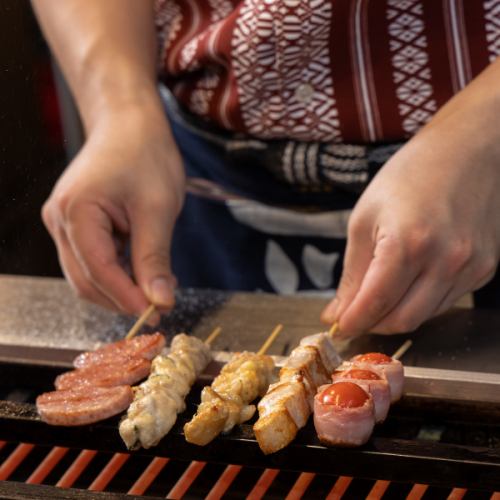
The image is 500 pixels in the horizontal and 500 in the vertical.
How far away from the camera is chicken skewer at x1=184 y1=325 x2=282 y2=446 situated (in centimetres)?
133

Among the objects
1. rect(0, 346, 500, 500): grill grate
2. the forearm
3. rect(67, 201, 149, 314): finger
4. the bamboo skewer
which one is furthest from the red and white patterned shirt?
the bamboo skewer

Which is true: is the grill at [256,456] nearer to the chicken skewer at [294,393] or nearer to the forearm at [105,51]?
the chicken skewer at [294,393]

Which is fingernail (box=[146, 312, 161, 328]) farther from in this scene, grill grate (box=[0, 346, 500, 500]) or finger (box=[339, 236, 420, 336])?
finger (box=[339, 236, 420, 336])

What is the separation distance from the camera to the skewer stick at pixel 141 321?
1821 mm

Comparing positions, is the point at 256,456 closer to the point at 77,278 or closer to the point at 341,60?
the point at 77,278

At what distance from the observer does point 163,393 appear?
1433 millimetres

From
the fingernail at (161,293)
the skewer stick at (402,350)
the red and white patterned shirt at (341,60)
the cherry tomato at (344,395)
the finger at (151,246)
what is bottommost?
the skewer stick at (402,350)

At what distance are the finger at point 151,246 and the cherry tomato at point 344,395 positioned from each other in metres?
0.65

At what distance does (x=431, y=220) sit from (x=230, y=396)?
50 cm

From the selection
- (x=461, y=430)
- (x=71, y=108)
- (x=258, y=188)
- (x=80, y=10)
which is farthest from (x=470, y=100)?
(x=71, y=108)

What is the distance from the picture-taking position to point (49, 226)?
2.04m

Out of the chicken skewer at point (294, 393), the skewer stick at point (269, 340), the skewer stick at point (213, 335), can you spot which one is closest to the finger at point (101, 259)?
the skewer stick at point (213, 335)

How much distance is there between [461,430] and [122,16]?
1.34 metres

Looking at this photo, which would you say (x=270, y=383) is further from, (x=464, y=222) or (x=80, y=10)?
(x=80, y=10)
